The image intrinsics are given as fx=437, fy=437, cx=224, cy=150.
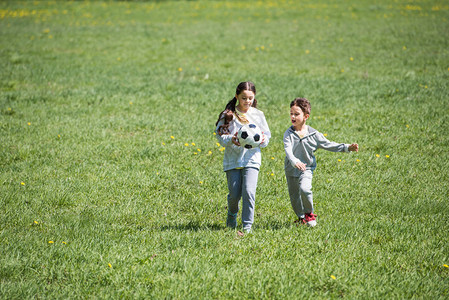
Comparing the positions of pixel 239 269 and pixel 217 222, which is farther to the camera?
pixel 217 222

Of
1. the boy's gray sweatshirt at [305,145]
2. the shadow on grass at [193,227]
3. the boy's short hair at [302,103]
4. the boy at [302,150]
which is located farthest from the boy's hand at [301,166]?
the shadow on grass at [193,227]

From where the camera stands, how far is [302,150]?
4.96m

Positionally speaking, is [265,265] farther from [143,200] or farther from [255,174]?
[143,200]

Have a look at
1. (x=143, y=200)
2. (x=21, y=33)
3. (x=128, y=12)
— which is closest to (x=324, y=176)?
(x=143, y=200)

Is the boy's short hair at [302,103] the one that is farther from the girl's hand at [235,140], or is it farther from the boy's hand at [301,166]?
the girl's hand at [235,140]

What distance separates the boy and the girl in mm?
380

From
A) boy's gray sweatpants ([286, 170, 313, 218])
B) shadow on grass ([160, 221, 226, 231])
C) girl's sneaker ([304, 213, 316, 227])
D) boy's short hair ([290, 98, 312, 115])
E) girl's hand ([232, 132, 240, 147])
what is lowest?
shadow on grass ([160, 221, 226, 231])

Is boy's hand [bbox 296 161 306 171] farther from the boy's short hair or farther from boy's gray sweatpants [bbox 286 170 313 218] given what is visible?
the boy's short hair

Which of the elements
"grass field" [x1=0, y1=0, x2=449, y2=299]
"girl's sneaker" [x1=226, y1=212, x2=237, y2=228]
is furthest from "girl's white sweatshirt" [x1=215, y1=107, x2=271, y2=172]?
"grass field" [x1=0, y1=0, x2=449, y2=299]

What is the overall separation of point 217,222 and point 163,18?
20011mm

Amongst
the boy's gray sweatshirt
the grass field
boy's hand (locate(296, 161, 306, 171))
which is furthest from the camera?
the boy's gray sweatshirt

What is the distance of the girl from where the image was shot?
15.2ft

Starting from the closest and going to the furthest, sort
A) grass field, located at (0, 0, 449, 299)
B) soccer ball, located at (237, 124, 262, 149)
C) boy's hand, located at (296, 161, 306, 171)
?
1. grass field, located at (0, 0, 449, 299)
2. soccer ball, located at (237, 124, 262, 149)
3. boy's hand, located at (296, 161, 306, 171)

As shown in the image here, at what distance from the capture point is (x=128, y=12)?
2517 cm
